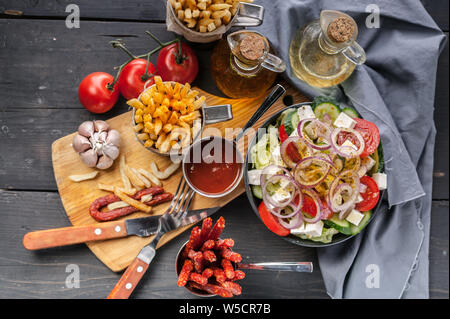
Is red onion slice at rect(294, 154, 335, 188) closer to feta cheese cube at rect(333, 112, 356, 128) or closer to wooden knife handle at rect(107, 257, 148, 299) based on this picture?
feta cheese cube at rect(333, 112, 356, 128)

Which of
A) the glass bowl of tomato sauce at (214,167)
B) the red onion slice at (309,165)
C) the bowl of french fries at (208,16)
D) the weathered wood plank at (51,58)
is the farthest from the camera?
the weathered wood plank at (51,58)

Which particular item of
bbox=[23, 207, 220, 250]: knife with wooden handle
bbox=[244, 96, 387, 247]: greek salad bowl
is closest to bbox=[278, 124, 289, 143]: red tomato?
bbox=[244, 96, 387, 247]: greek salad bowl

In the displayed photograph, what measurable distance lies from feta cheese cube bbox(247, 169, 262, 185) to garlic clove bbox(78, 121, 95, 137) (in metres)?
0.78

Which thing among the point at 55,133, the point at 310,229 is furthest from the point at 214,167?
the point at 55,133

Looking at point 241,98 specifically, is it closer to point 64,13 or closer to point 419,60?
point 419,60

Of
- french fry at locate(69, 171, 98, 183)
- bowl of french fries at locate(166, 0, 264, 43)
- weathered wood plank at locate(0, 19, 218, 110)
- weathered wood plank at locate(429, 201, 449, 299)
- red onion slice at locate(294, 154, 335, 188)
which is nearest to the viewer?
bowl of french fries at locate(166, 0, 264, 43)

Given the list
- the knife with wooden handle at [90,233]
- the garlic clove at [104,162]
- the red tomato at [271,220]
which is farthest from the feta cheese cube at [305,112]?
the garlic clove at [104,162]

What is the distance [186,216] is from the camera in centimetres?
183

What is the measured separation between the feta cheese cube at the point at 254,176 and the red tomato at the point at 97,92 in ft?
2.57

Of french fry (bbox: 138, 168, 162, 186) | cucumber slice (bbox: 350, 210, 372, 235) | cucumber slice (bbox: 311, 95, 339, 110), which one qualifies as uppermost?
cucumber slice (bbox: 311, 95, 339, 110)

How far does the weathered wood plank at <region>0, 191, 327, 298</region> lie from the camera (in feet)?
6.19

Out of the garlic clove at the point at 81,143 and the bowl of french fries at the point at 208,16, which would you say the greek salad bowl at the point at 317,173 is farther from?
the garlic clove at the point at 81,143

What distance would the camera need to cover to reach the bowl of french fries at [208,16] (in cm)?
148
